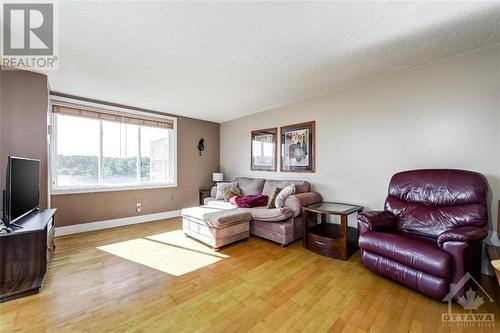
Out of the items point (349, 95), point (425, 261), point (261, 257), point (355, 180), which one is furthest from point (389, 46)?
point (261, 257)

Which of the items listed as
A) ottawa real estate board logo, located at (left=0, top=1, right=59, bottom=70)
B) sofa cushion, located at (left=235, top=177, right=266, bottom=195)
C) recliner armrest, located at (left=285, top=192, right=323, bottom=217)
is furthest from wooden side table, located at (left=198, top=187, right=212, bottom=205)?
ottawa real estate board logo, located at (left=0, top=1, right=59, bottom=70)

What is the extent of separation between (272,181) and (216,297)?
2.60 metres

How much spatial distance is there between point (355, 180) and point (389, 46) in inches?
71.7

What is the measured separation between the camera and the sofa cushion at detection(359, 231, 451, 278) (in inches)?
68.2

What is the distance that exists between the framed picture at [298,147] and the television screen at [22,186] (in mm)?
3733

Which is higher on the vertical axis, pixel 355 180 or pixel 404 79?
pixel 404 79

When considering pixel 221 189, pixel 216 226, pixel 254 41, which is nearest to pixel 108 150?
pixel 221 189

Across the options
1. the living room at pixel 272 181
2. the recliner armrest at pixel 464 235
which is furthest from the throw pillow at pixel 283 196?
the recliner armrest at pixel 464 235

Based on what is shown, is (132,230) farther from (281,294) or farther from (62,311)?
(281,294)

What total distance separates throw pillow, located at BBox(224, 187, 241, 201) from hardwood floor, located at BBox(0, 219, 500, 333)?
58.9 inches

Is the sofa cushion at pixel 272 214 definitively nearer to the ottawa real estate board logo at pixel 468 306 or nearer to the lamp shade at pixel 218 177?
the ottawa real estate board logo at pixel 468 306

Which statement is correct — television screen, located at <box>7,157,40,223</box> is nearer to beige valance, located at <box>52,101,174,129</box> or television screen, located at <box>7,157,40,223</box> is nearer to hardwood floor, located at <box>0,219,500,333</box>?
hardwood floor, located at <box>0,219,500,333</box>

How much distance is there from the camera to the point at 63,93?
353 cm

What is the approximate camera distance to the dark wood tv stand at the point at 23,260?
6.27 ft
